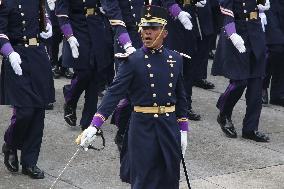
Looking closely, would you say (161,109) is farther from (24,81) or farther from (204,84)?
(204,84)

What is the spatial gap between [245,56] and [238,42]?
25 cm

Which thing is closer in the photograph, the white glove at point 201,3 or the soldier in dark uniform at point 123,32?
the soldier in dark uniform at point 123,32

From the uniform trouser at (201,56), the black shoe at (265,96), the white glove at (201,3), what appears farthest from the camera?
the black shoe at (265,96)

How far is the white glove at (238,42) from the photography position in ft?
29.1

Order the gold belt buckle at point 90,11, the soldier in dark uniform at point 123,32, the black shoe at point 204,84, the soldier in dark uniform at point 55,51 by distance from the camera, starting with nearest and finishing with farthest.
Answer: the soldier in dark uniform at point 123,32
the gold belt buckle at point 90,11
the black shoe at point 204,84
the soldier in dark uniform at point 55,51

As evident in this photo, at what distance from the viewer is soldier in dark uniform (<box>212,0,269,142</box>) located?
354 inches

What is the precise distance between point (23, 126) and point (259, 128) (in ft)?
11.4

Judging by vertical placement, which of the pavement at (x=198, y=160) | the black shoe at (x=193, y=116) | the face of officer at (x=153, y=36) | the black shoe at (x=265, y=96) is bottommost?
the pavement at (x=198, y=160)

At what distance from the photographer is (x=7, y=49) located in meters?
A: 7.43

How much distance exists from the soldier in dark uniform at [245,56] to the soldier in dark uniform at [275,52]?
1.45m

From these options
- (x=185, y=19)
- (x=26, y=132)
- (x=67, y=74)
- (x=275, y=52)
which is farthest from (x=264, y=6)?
(x=67, y=74)

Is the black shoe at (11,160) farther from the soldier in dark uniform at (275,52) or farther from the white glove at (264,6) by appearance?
the soldier in dark uniform at (275,52)

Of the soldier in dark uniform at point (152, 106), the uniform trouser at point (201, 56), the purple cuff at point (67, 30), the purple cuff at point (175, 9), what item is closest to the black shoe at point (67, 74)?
the uniform trouser at point (201, 56)

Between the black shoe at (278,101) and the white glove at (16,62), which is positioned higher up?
the white glove at (16,62)
